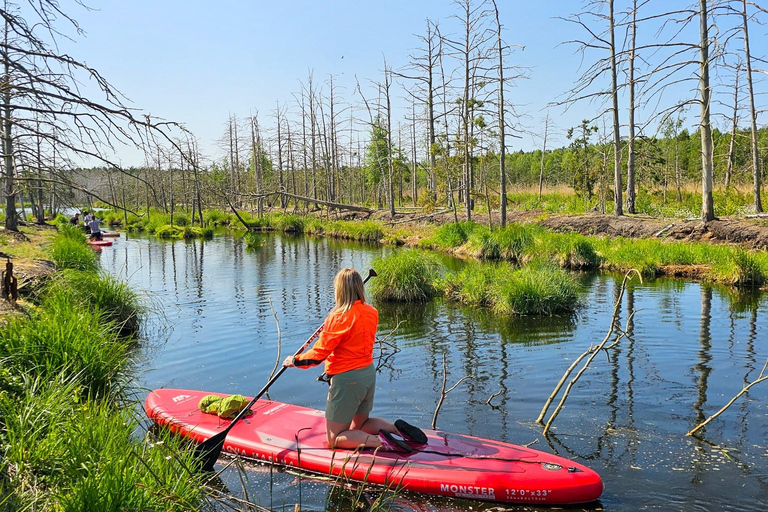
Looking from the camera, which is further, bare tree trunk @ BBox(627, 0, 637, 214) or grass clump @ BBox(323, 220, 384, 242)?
grass clump @ BBox(323, 220, 384, 242)

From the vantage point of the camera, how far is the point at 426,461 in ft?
17.0

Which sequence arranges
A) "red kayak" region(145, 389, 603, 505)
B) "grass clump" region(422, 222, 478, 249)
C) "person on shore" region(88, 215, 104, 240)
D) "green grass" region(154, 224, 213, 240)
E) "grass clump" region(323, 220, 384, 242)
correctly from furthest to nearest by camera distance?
1. "green grass" region(154, 224, 213, 240)
2. "person on shore" region(88, 215, 104, 240)
3. "grass clump" region(323, 220, 384, 242)
4. "grass clump" region(422, 222, 478, 249)
5. "red kayak" region(145, 389, 603, 505)

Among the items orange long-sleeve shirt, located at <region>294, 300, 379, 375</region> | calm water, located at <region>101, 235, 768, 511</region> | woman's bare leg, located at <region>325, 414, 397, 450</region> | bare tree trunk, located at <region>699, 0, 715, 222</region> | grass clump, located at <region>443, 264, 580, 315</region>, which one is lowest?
calm water, located at <region>101, 235, 768, 511</region>

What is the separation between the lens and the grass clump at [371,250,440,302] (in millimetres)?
13734

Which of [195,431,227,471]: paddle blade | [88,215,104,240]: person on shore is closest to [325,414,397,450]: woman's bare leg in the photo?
[195,431,227,471]: paddle blade

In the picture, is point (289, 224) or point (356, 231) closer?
point (356, 231)

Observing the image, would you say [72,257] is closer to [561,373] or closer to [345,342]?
[345,342]

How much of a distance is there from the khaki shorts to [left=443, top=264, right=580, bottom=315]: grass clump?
751 cm

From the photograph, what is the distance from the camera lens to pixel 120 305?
1062 centimetres

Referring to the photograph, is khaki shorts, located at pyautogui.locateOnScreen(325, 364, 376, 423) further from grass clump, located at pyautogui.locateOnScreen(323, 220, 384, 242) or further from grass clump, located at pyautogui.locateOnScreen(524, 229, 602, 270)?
grass clump, located at pyautogui.locateOnScreen(323, 220, 384, 242)

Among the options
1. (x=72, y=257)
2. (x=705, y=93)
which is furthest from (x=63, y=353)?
(x=705, y=93)

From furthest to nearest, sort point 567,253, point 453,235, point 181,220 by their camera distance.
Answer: point 181,220, point 453,235, point 567,253

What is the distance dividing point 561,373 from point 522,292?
3920 millimetres

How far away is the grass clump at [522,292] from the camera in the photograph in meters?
12.3
